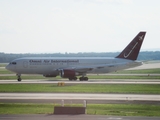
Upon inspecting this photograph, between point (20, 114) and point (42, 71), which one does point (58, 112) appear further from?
point (42, 71)

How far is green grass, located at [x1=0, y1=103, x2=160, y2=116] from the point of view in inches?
1314

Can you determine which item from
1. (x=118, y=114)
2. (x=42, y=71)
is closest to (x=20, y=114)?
(x=118, y=114)

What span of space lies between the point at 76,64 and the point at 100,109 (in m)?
44.0

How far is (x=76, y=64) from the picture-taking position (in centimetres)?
7950

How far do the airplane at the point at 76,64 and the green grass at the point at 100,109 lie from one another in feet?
125

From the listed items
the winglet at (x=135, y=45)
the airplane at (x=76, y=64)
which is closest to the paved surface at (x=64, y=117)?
the airplane at (x=76, y=64)

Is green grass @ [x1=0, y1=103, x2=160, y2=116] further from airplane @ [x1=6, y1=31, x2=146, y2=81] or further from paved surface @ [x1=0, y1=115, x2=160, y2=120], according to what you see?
airplane @ [x1=6, y1=31, x2=146, y2=81]

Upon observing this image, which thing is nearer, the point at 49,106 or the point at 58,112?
the point at 58,112

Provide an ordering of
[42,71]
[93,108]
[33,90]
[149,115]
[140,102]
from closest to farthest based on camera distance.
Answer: [149,115] → [93,108] → [140,102] → [33,90] → [42,71]

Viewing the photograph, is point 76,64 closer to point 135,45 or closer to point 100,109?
point 135,45

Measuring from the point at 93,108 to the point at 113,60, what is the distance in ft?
146

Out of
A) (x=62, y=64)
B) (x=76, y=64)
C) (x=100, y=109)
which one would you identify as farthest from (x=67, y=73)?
(x=100, y=109)

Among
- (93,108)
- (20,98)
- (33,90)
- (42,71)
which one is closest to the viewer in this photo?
(93,108)

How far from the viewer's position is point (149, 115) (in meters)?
32.1
